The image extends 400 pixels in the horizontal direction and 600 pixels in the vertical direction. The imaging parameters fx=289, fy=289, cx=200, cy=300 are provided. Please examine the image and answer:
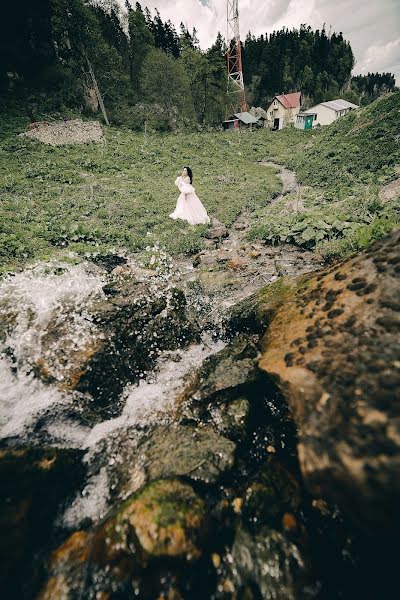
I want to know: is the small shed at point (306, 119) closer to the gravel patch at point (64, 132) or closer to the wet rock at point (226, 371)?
the gravel patch at point (64, 132)

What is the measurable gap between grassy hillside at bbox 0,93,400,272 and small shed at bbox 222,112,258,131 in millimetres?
27048

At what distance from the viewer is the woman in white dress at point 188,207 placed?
1250 cm

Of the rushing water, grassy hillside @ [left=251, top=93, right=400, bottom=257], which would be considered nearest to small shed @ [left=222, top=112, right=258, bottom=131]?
grassy hillside @ [left=251, top=93, right=400, bottom=257]

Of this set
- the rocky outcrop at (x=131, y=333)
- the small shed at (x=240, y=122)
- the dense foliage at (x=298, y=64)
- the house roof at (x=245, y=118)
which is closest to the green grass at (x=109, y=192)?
the rocky outcrop at (x=131, y=333)

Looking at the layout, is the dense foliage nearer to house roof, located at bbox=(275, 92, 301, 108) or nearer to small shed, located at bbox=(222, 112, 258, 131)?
house roof, located at bbox=(275, 92, 301, 108)

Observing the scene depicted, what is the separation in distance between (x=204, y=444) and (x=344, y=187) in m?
14.7

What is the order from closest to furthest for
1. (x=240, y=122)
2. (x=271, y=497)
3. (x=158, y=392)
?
(x=271, y=497)
(x=158, y=392)
(x=240, y=122)

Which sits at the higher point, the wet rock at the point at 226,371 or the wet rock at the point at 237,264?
the wet rock at the point at 237,264

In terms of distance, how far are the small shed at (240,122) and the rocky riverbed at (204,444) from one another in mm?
55716

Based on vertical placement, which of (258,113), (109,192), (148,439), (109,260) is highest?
(258,113)

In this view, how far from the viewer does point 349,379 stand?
2814 mm

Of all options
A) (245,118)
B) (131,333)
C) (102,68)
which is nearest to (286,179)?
(131,333)

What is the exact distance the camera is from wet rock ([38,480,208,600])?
2551 millimetres

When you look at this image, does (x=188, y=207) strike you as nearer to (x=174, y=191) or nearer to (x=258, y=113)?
(x=174, y=191)
